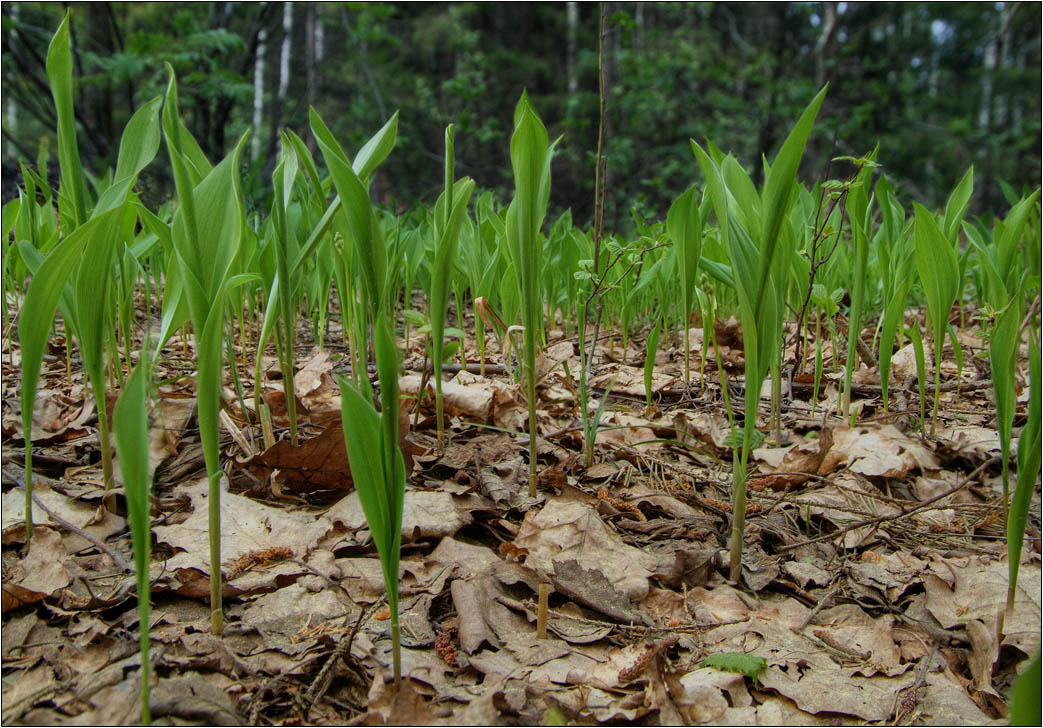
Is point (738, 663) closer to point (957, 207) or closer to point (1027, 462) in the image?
point (1027, 462)

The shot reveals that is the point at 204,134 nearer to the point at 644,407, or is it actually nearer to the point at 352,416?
the point at 644,407

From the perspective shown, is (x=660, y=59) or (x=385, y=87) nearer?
(x=660, y=59)

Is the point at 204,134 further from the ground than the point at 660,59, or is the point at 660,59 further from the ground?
the point at 660,59

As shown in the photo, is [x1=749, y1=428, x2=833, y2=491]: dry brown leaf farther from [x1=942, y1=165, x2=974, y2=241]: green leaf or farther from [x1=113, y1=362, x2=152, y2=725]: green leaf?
[x1=113, y1=362, x2=152, y2=725]: green leaf

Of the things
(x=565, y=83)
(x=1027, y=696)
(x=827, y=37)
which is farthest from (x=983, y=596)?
(x=565, y=83)

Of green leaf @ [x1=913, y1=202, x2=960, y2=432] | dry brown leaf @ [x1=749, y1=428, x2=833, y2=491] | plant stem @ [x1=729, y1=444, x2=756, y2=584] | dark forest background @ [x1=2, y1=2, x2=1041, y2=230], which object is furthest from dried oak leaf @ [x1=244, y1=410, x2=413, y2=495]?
dark forest background @ [x1=2, y1=2, x2=1041, y2=230]

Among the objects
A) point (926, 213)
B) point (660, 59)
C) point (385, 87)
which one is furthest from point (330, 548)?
point (385, 87)
